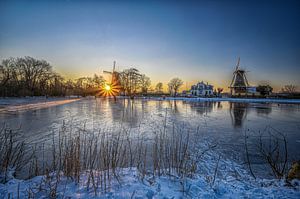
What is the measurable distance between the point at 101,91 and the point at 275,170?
239ft

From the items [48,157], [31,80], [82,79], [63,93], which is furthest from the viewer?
[82,79]

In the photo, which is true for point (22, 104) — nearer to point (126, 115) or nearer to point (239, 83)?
point (126, 115)

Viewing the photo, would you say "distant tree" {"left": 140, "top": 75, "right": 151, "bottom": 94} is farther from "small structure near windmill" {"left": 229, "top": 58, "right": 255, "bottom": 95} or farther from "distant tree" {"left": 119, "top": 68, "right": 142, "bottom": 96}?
"small structure near windmill" {"left": 229, "top": 58, "right": 255, "bottom": 95}

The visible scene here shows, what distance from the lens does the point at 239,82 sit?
6100 centimetres

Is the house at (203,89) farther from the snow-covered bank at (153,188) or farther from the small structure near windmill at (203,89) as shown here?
the snow-covered bank at (153,188)

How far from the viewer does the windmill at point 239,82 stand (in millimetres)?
60244

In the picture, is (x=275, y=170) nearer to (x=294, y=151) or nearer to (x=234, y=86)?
(x=294, y=151)

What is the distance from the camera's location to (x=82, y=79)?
93.9 meters

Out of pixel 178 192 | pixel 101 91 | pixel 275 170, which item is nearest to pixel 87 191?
pixel 178 192

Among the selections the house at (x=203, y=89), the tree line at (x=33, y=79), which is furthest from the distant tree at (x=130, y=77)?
the house at (x=203, y=89)

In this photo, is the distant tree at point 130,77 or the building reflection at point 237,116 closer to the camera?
the building reflection at point 237,116

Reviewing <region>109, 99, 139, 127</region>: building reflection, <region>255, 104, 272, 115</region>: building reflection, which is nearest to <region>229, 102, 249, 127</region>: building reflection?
<region>255, 104, 272, 115</region>: building reflection

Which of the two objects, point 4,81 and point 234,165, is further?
point 4,81

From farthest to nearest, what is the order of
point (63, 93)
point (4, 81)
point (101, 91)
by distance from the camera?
point (101, 91), point (63, 93), point (4, 81)
